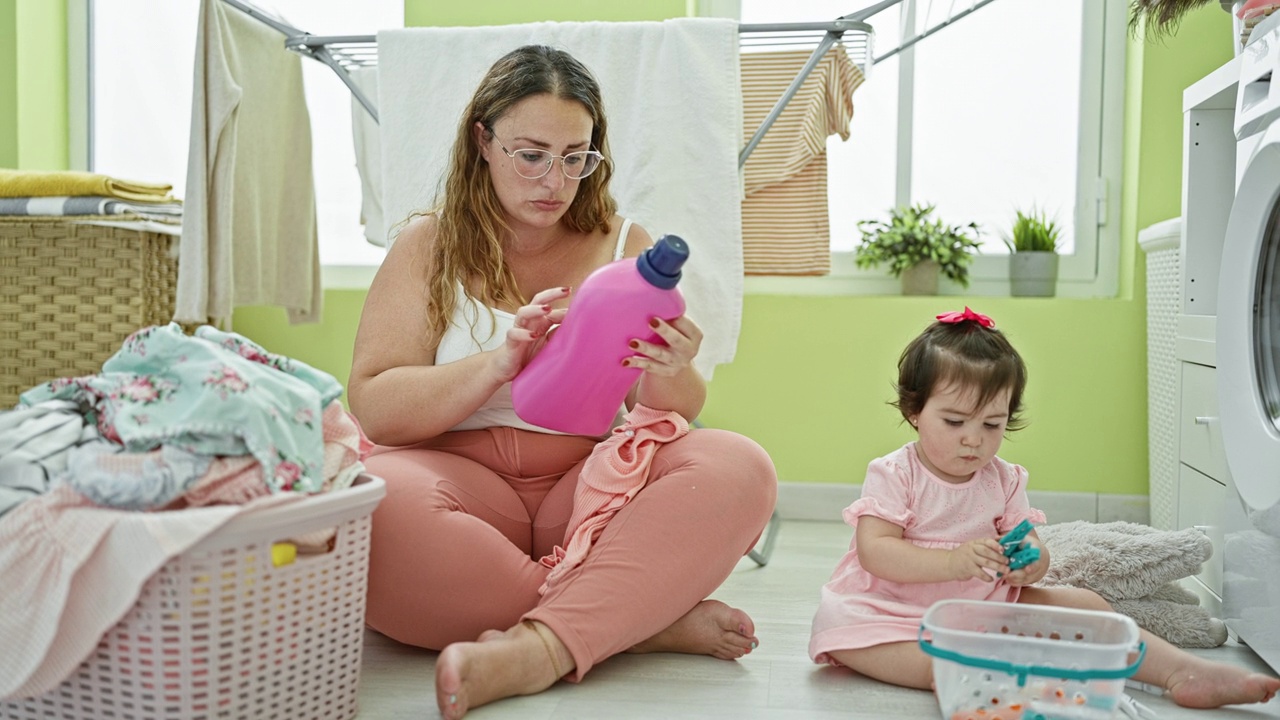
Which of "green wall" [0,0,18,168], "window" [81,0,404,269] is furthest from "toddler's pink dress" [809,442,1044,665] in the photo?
"green wall" [0,0,18,168]

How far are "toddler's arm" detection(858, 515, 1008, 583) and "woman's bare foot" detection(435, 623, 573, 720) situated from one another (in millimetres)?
377

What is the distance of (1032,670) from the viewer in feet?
3.24

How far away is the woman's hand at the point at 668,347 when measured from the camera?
3.77ft

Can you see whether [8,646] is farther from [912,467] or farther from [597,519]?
[912,467]

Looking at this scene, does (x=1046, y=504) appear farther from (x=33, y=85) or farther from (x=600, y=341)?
(x=33, y=85)

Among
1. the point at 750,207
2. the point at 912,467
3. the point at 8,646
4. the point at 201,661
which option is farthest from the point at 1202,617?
the point at 8,646

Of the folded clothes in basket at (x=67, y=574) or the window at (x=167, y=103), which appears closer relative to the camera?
the folded clothes in basket at (x=67, y=574)

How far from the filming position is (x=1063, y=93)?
2.41 metres

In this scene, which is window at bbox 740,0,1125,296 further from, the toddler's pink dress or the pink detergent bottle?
the pink detergent bottle

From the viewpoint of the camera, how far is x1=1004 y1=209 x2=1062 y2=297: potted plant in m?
2.31

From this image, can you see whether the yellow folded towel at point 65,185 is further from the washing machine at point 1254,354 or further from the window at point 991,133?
the washing machine at point 1254,354

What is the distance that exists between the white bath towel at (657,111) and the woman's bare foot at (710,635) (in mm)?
516

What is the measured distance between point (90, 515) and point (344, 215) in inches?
75.0

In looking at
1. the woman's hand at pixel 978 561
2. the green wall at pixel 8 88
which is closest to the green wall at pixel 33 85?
the green wall at pixel 8 88
